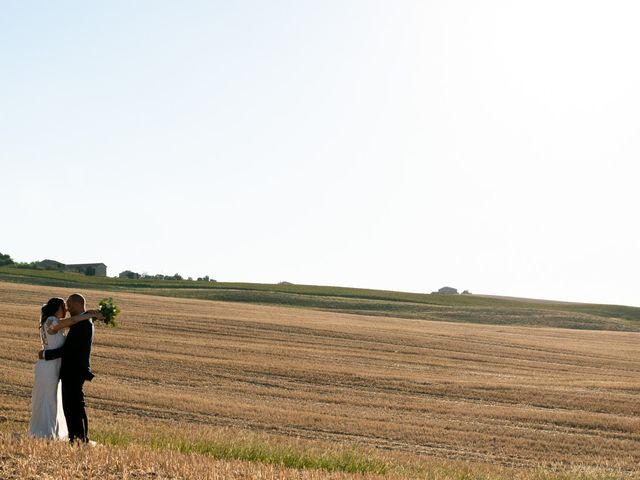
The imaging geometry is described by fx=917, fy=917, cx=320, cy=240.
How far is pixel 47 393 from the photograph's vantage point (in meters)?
11.9

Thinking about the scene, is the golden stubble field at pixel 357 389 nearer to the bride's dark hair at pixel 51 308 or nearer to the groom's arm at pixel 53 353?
the groom's arm at pixel 53 353

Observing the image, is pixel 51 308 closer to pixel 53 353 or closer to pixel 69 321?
pixel 69 321

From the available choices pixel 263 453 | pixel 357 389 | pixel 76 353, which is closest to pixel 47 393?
pixel 76 353

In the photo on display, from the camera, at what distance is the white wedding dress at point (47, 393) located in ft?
39.0

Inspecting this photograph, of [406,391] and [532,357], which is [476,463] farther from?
[532,357]

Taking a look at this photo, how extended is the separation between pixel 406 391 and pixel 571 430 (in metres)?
5.42

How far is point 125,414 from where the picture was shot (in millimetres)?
17688

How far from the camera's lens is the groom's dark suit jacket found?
11852mm

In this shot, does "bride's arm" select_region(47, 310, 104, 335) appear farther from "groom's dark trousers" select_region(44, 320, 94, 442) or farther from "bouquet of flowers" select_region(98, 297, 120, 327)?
"bouquet of flowers" select_region(98, 297, 120, 327)

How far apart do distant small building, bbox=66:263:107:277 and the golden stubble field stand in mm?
61039

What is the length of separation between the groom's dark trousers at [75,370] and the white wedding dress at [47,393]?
126 millimetres

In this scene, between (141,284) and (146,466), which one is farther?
(141,284)

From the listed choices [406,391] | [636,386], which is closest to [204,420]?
[406,391]

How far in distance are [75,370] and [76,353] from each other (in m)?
0.22
